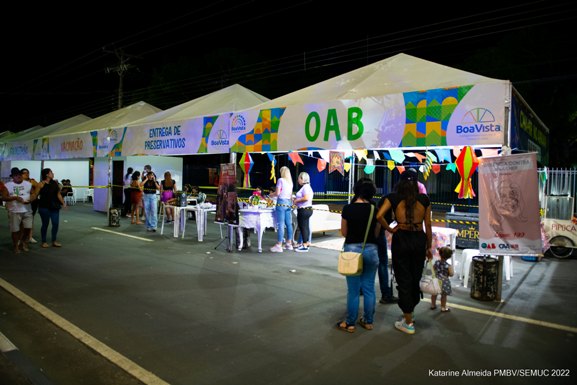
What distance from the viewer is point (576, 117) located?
19828mm

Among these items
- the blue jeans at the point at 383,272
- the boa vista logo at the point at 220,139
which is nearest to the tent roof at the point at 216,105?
the boa vista logo at the point at 220,139

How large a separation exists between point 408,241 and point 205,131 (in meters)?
7.74

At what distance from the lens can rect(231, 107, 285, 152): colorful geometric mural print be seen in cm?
1001

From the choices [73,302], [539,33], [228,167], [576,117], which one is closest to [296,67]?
[539,33]

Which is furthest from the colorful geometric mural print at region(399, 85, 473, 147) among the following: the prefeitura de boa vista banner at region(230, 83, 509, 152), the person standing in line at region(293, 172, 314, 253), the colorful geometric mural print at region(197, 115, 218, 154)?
the colorful geometric mural print at region(197, 115, 218, 154)

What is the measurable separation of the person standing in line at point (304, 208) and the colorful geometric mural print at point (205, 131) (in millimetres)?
2859

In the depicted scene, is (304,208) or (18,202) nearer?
(18,202)

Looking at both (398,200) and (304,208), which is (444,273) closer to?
(398,200)

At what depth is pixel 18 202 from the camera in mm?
9523

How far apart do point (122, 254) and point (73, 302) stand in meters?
3.67

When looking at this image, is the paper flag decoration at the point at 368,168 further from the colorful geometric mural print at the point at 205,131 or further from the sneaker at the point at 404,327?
the sneaker at the point at 404,327

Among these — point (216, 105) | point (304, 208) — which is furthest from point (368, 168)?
point (216, 105)

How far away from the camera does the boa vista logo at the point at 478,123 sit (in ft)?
23.3

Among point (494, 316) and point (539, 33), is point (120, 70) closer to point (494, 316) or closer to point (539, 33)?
point (539, 33)
